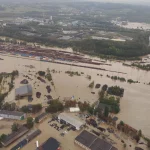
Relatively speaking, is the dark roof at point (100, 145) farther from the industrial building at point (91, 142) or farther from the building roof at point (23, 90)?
the building roof at point (23, 90)

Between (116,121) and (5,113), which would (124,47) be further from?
(5,113)

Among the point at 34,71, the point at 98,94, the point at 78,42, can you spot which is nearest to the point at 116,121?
the point at 98,94

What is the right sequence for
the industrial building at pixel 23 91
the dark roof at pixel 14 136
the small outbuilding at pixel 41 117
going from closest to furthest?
1. the dark roof at pixel 14 136
2. the small outbuilding at pixel 41 117
3. the industrial building at pixel 23 91

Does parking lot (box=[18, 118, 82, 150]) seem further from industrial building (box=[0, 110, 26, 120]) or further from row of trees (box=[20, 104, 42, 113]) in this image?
industrial building (box=[0, 110, 26, 120])

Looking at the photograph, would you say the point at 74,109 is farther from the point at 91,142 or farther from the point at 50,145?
the point at 50,145

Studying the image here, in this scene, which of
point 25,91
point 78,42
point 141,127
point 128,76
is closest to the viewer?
point 141,127

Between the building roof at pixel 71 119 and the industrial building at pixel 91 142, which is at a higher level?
the building roof at pixel 71 119

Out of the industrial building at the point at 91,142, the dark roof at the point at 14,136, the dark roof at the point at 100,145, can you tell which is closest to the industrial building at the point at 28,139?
the dark roof at the point at 14,136
